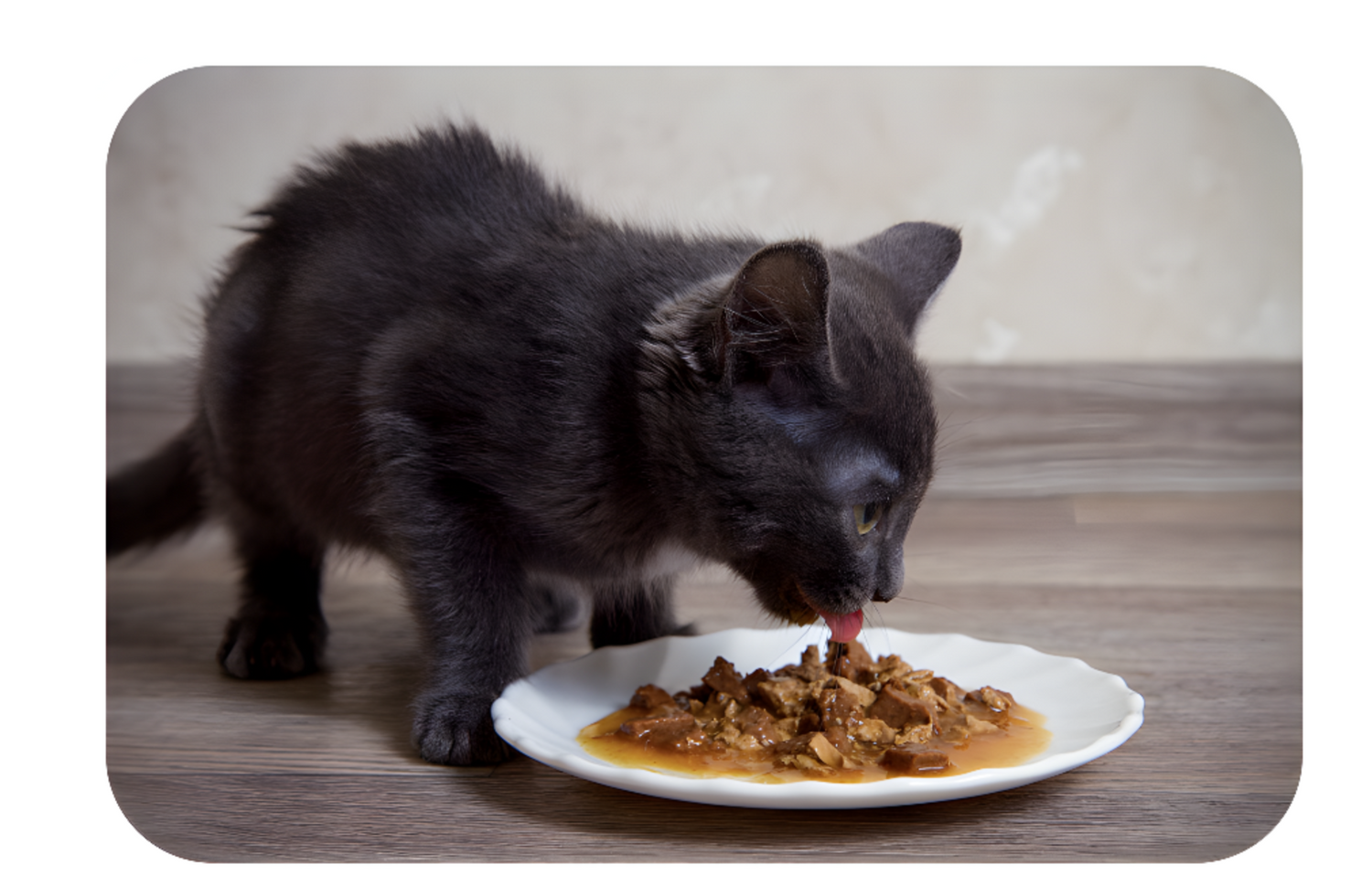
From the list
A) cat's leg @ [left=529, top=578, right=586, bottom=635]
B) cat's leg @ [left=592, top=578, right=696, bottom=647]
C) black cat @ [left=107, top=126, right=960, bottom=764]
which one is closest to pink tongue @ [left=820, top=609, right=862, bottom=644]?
black cat @ [left=107, top=126, right=960, bottom=764]

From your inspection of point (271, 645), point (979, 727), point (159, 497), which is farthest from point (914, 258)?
point (159, 497)

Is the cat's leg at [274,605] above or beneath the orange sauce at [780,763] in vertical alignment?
beneath

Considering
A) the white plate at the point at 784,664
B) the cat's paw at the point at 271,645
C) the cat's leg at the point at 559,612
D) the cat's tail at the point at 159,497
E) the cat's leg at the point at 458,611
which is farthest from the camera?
the cat's leg at the point at 559,612

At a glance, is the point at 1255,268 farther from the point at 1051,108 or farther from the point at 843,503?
the point at 843,503

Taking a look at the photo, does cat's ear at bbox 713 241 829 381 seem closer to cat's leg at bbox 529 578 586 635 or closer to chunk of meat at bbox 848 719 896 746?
chunk of meat at bbox 848 719 896 746

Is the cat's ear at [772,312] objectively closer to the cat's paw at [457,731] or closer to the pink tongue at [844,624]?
the pink tongue at [844,624]

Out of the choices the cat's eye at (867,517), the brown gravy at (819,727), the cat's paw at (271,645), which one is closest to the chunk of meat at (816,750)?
the brown gravy at (819,727)

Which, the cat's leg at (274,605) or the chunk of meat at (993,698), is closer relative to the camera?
the chunk of meat at (993,698)
